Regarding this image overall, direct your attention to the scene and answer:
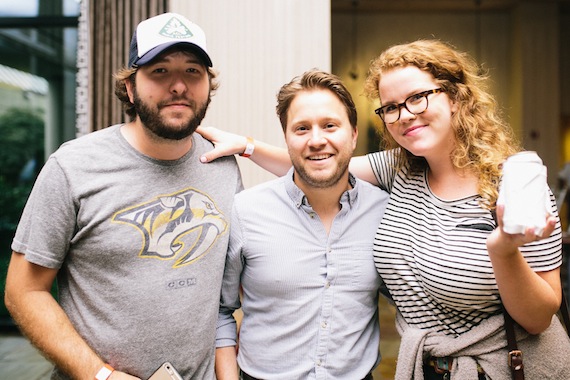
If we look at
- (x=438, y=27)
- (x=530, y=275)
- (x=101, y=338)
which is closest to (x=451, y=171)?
(x=530, y=275)

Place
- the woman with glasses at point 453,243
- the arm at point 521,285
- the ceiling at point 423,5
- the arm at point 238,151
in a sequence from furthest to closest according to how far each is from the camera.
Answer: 1. the ceiling at point 423,5
2. the arm at point 238,151
3. the woman with glasses at point 453,243
4. the arm at point 521,285

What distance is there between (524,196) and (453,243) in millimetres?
420

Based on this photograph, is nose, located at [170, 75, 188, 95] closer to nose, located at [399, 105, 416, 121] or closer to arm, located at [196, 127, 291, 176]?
arm, located at [196, 127, 291, 176]

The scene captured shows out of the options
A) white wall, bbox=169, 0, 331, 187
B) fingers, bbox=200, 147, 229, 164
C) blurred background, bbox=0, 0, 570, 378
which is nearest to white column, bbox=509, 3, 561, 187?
blurred background, bbox=0, 0, 570, 378

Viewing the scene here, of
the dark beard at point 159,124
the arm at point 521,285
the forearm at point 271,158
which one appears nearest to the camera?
the arm at point 521,285

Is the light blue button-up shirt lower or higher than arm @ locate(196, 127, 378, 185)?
lower

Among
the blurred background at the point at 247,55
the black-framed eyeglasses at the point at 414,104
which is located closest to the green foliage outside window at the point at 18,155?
the blurred background at the point at 247,55

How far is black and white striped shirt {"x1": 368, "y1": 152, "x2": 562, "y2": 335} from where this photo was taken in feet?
4.68

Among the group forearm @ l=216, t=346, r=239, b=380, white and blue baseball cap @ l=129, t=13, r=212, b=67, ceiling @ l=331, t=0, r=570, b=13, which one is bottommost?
forearm @ l=216, t=346, r=239, b=380

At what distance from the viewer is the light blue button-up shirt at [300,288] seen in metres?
1.61

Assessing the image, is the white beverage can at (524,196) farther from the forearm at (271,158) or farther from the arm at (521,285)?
the forearm at (271,158)

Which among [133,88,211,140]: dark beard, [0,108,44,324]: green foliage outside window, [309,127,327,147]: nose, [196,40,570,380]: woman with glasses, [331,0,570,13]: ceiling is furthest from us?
[331,0,570,13]: ceiling

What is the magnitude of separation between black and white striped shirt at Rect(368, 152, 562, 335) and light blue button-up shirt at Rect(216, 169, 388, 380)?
108 millimetres

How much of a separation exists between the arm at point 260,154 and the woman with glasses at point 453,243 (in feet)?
0.06
